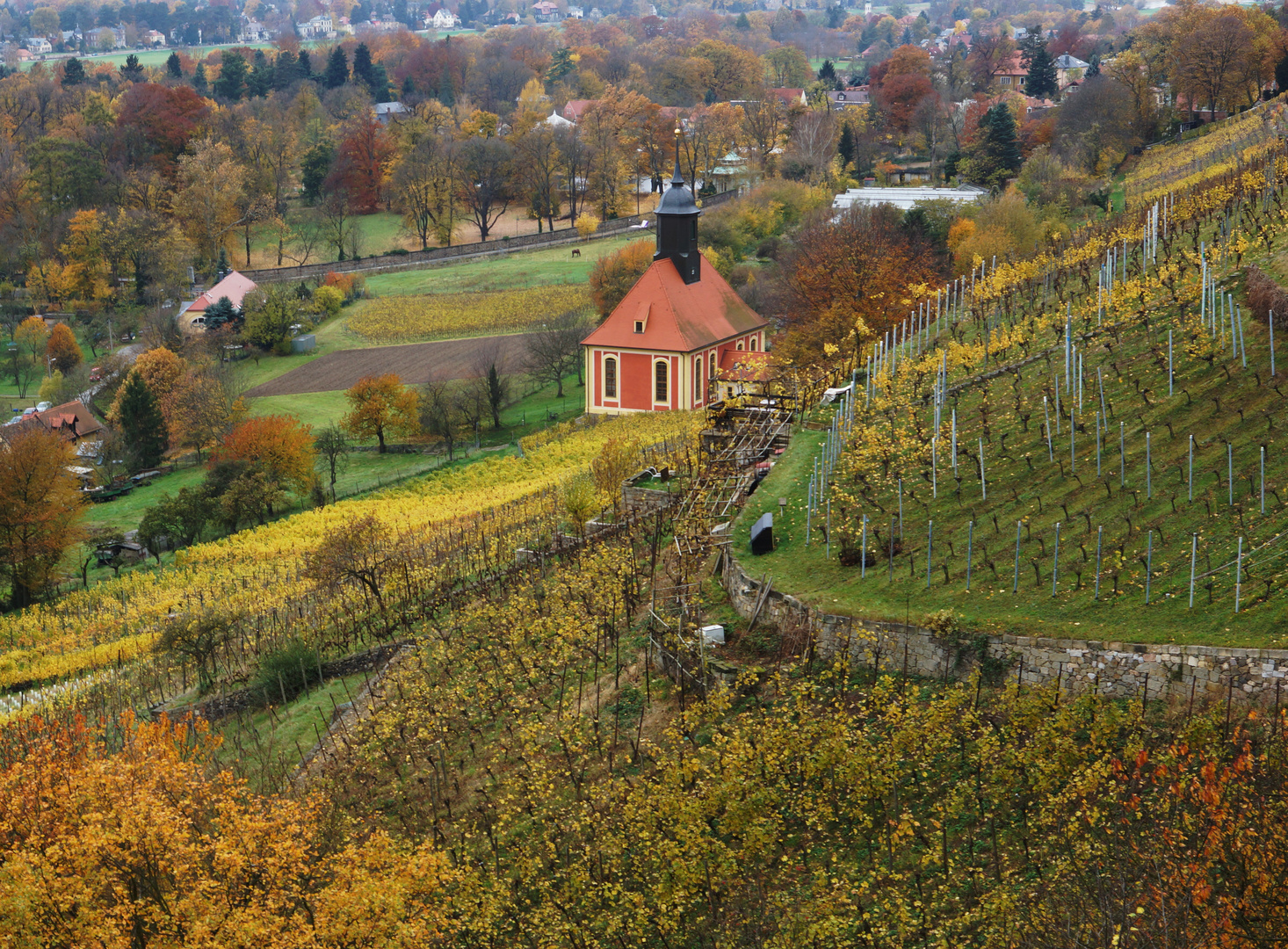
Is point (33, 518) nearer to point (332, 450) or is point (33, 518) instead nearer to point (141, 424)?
point (332, 450)

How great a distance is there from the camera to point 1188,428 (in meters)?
23.2

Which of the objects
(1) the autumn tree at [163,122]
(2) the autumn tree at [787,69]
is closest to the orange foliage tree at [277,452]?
(1) the autumn tree at [163,122]

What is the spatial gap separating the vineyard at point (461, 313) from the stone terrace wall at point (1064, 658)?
5817cm

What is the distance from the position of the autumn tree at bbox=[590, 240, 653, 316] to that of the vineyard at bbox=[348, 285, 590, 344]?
3.66 metres

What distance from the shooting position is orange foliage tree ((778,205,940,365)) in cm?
4925

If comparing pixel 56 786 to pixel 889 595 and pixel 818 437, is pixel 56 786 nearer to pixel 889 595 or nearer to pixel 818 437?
pixel 889 595

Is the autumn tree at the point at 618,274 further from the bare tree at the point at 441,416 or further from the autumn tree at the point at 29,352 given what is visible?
the autumn tree at the point at 29,352

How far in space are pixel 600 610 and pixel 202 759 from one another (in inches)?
294

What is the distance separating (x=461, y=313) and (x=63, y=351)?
23.0m

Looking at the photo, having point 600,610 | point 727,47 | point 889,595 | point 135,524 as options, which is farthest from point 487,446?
point 727,47

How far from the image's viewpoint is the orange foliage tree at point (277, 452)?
52594 mm

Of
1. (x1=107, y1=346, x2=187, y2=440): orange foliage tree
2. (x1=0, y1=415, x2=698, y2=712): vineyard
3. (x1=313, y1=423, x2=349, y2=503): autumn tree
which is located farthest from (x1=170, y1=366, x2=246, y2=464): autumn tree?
(x1=0, y1=415, x2=698, y2=712): vineyard

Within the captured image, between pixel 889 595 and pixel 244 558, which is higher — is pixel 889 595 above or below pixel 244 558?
above

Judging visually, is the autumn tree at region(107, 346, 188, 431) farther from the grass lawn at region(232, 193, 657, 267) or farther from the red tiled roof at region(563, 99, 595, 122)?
the red tiled roof at region(563, 99, 595, 122)
